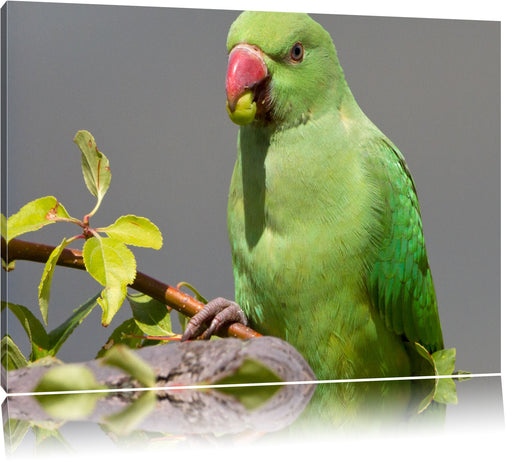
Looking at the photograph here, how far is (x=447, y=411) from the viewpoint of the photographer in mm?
2635

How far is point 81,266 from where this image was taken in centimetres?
262

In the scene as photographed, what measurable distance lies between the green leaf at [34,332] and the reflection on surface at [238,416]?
18cm

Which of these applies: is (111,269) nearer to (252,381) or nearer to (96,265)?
(96,265)

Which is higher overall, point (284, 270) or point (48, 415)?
point (284, 270)

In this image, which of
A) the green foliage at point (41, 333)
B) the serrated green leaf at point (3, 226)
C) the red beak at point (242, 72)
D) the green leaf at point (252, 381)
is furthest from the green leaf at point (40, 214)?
the green leaf at point (252, 381)

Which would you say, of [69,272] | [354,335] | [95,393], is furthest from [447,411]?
[69,272]

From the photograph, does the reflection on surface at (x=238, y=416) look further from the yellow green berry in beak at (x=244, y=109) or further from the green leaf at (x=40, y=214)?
the yellow green berry in beak at (x=244, y=109)

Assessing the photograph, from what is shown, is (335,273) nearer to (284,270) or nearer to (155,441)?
(284,270)

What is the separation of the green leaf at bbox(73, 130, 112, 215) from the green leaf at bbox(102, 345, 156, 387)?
0.55 m

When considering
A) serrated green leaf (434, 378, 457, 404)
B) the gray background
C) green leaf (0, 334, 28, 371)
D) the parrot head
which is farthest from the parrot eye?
green leaf (0, 334, 28, 371)

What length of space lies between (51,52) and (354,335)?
1.59 m

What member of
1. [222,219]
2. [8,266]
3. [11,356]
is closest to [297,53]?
[222,219]

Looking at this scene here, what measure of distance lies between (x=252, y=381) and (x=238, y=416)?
358 millimetres

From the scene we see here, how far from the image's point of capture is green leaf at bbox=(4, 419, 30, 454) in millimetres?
2127
